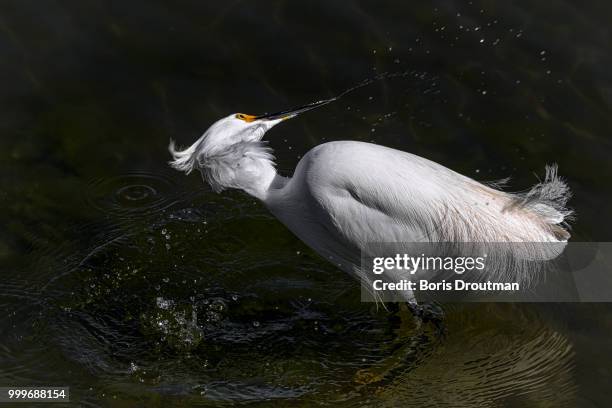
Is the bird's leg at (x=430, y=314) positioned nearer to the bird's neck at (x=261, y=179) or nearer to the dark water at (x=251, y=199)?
the dark water at (x=251, y=199)

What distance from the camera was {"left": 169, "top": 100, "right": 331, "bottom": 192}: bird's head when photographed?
454cm

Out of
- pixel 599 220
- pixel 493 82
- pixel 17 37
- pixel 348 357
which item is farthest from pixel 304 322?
pixel 17 37

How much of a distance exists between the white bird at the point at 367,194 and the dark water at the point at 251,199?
0.60 m

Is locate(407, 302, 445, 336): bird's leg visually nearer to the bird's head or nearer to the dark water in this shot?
the dark water

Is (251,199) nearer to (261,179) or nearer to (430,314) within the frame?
(261,179)

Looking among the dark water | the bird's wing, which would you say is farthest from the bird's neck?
the dark water

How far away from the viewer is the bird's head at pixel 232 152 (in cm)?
454

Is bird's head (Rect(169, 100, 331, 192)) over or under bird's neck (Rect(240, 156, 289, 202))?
over

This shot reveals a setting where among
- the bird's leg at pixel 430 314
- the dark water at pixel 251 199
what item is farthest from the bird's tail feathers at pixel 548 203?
the bird's leg at pixel 430 314

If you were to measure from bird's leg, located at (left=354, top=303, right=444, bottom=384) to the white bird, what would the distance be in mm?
554

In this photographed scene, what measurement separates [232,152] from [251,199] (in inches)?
47.3

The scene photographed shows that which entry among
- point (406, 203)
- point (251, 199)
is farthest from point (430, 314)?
point (251, 199)

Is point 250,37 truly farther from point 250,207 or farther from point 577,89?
point 577,89

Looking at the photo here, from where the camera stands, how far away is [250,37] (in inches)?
261
